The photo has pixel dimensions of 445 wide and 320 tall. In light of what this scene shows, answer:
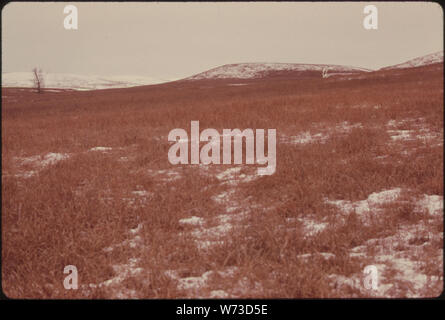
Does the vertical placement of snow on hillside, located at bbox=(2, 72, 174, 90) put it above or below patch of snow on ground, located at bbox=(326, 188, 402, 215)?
above

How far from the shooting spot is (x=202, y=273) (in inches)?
124

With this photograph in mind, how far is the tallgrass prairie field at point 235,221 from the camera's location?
2893mm

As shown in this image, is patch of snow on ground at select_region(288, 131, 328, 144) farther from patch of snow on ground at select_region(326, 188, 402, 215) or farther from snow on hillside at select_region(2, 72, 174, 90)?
snow on hillside at select_region(2, 72, 174, 90)

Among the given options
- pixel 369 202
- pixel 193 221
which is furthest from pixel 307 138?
pixel 193 221

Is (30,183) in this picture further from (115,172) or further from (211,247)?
(211,247)

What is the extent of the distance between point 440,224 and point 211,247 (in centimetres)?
251

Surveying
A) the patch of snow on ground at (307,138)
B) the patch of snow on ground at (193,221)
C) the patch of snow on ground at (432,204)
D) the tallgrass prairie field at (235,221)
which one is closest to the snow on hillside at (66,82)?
the patch of snow on ground at (307,138)

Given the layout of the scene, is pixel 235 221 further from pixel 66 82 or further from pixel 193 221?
pixel 66 82

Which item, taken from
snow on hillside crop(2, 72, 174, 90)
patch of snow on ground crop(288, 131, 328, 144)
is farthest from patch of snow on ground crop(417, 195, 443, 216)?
snow on hillside crop(2, 72, 174, 90)

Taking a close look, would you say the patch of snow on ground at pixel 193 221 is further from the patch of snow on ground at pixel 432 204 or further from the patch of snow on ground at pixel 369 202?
the patch of snow on ground at pixel 432 204

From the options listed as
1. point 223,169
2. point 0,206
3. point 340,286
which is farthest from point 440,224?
point 0,206

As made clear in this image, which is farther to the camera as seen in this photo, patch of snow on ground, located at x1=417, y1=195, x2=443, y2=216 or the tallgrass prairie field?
patch of snow on ground, located at x1=417, y1=195, x2=443, y2=216

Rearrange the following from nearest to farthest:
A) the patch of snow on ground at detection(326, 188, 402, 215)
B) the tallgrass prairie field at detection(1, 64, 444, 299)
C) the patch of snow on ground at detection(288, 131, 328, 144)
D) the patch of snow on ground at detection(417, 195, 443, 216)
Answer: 1. the tallgrass prairie field at detection(1, 64, 444, 299)
2. the patch of snow on ground at detection(417, 195, 443, 216)
3. the patch of snow on ground at detection(326, 188, 402, 215)
4. the patch of snow on ground at detection(288, 131, 328, 144)

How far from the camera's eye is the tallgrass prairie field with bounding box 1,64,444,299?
Answer: 114 inches
